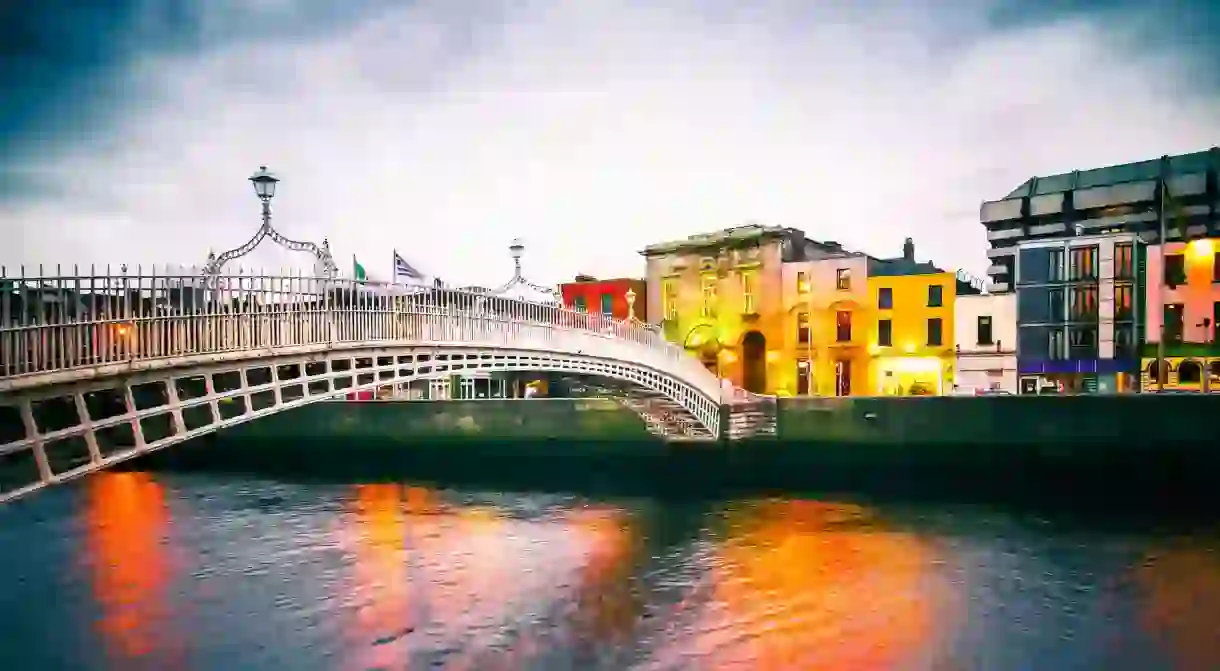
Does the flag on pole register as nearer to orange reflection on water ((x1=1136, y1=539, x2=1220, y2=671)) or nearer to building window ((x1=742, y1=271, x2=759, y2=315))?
orange reflection on water ((x1=1136, y1=539, x2=1220, y2=671))

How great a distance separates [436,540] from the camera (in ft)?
58.6

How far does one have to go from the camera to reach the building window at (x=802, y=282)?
1345 inches

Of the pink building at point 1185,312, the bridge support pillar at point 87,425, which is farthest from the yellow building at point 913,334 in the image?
the bridge support pillar at point 87,425

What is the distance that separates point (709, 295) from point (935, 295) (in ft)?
27.0

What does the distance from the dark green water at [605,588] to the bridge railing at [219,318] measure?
3686 mm

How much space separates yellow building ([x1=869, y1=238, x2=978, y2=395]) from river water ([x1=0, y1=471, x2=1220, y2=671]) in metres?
12.3

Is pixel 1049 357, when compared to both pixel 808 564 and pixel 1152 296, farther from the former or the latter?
pixel 808 564

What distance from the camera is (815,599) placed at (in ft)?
44.6

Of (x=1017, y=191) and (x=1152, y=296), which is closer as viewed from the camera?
(x=1152, y=296)

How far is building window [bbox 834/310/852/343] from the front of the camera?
3319 centimetres

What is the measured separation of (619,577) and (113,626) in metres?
6.95

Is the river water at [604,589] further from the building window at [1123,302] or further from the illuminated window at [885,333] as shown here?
the building window at [1123,302]

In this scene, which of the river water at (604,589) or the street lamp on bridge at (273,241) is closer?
the river water at (604,589)

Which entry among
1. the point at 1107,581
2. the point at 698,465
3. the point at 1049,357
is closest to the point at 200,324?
the point at 1107,581
